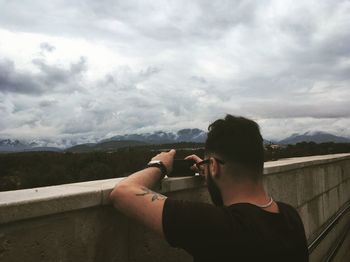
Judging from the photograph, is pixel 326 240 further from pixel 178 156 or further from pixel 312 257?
pixel 178 156

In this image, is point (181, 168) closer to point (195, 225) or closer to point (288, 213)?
point (288, 213)

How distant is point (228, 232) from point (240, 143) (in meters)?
0.44

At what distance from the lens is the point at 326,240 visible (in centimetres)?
726

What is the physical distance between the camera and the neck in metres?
2.01

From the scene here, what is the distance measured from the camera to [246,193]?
202 cm

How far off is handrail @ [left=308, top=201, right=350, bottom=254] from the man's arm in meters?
4.34

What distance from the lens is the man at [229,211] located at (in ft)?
5.87

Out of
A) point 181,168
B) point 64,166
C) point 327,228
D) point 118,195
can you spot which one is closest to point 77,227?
point 118,195

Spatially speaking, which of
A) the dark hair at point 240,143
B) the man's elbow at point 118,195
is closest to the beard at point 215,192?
the dark hair at point 240,143

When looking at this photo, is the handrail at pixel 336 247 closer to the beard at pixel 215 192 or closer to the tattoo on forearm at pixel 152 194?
the beard at pixel 215 192

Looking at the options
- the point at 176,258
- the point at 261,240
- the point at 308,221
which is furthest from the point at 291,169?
the point at 261,240

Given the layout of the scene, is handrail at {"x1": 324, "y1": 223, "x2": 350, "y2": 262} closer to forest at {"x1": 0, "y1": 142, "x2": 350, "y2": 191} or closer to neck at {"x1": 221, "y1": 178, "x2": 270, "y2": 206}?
neck at {"x1": 221, "y1": 178, "x2": 270, "y2": 206}

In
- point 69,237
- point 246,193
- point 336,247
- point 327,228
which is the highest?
point 246,193

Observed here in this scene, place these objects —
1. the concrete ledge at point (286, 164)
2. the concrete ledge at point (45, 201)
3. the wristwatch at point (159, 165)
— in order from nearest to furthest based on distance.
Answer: the concrete ledge at point (45, 201)
the wristwatch at point (159, 165)
the concrete ledge at point (286, 164)
